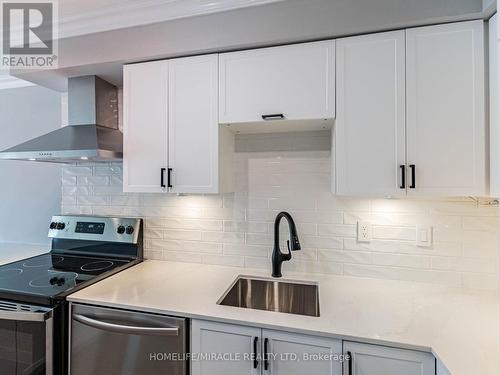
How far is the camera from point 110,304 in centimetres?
133

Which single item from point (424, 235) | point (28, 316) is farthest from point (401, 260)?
point (28, 316)

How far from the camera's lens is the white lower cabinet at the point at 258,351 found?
43.3 inches

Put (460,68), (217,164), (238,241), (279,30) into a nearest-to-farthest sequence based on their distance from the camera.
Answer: (460,68), (279,30), (217,164), (238,241)

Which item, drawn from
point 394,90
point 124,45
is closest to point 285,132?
point 394,90

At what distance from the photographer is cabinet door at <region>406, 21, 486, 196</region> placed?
1.23m

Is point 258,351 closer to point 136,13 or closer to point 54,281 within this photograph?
point 54,281

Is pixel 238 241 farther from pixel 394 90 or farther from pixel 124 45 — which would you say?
pixel 124 45

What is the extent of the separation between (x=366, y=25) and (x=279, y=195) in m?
1.03

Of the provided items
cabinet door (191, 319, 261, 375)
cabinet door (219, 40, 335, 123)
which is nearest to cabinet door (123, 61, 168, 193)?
cabinet door (219, 40, 335, 123)

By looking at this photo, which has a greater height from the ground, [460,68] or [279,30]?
[279,30]

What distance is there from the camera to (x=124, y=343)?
1307 mm

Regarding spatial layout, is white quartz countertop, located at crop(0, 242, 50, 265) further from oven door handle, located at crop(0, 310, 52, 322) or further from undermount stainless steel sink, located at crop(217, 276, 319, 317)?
undermount stainless steel sink, located at crop(217, 276, 319, 317)

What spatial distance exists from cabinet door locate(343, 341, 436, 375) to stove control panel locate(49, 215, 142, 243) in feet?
5.12

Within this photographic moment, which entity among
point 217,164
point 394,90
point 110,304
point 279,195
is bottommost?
point 110,304
